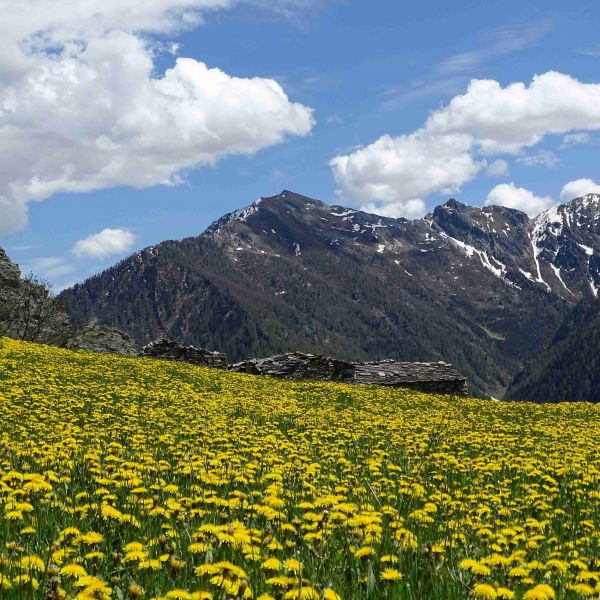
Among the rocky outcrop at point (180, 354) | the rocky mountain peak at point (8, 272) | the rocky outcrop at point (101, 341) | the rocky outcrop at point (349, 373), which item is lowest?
the rocky outcrop at point (349, 373)

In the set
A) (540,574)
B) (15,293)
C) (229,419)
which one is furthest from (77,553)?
(15,293)

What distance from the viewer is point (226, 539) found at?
16.7 ft

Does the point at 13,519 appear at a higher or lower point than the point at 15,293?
lower

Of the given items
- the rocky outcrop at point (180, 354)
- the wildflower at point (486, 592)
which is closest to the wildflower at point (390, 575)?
the wildflower at point (486, 592)

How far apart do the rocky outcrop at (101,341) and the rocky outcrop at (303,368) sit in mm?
9778

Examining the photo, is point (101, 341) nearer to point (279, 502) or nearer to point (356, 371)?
point (356, 371)

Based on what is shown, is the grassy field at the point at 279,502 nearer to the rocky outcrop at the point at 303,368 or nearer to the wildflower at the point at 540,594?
the wildflower at the point at 540,594

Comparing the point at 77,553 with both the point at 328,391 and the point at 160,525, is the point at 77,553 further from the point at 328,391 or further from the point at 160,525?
the point at 328,391

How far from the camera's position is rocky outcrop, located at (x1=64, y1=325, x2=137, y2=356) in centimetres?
4075

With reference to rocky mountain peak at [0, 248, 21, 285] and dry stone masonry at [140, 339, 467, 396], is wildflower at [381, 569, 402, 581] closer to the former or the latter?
→ dry stone masonry at [140, 339, 467, 396]

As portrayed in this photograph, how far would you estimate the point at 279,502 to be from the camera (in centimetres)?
651

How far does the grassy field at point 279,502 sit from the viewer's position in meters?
4.93

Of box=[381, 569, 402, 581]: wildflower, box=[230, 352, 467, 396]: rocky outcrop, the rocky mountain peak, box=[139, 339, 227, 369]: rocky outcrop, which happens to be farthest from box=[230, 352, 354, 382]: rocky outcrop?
box=[381, 569, 402, 581]: wildflower

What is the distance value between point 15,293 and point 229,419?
35003mm
